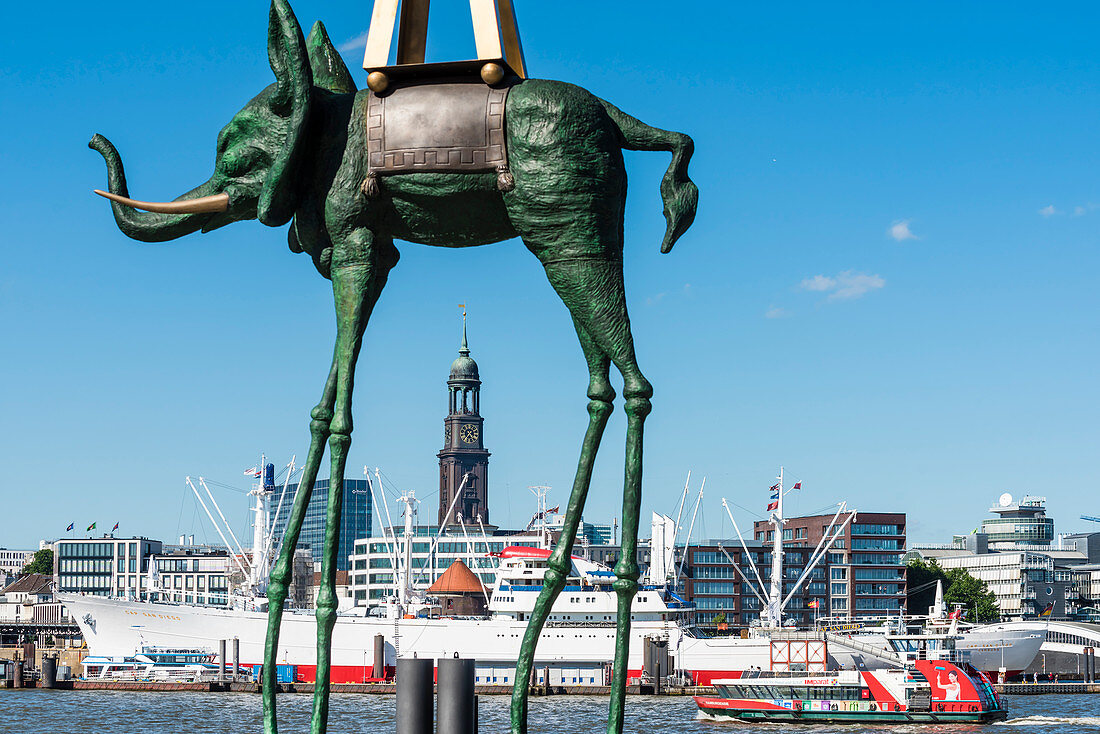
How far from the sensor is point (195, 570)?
15862 centimetres

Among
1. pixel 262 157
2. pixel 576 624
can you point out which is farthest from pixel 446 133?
pixel 576 624

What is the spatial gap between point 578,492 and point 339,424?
5.03 feet

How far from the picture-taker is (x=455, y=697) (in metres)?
7.96

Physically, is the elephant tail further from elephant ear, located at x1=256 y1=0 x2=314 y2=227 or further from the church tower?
the church tower

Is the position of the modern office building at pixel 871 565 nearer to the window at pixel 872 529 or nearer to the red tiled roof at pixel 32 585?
the window at pixel 872 529

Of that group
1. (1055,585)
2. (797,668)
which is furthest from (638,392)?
(1055,585)

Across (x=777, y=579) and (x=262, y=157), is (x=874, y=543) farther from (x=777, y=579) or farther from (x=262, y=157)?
(x=262, y=157)

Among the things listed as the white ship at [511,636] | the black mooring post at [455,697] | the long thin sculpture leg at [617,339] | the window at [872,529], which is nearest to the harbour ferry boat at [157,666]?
the white ship at [511,636]

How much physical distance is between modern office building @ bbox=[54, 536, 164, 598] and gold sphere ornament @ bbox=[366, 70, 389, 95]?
488ft

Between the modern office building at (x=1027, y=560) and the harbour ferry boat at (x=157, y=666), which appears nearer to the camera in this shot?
the harbour ferry boat at (x=157, y=666)

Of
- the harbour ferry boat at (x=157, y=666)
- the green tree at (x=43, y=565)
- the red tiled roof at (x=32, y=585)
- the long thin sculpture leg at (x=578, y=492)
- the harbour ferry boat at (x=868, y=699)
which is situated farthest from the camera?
the green tree at (x=43, y=565)

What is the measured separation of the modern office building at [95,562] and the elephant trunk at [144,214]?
14738cm

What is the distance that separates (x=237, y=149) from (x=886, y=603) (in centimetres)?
12410

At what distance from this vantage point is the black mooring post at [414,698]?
7852mm
